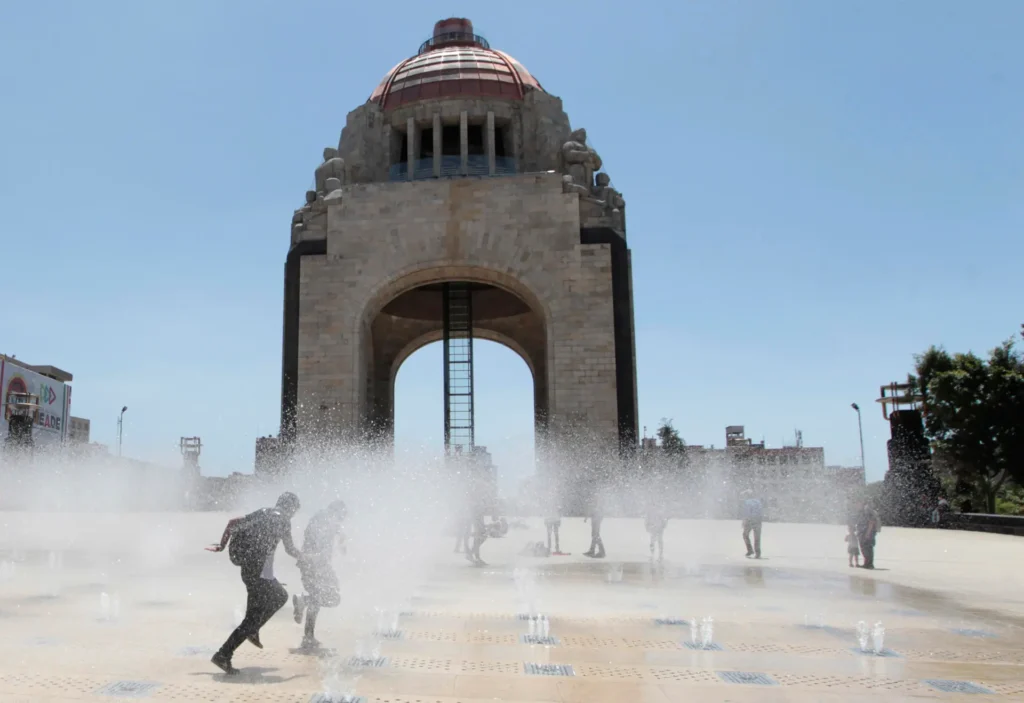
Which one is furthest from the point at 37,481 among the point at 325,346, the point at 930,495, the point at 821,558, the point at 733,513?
the point at 930,495

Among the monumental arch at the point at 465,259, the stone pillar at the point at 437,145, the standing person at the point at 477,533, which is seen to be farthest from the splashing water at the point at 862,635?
the stone pillar at the point at 437,145

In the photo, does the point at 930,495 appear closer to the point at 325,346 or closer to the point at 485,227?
the point at 485,227

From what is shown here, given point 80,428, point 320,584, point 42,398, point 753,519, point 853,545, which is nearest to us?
point 320,584

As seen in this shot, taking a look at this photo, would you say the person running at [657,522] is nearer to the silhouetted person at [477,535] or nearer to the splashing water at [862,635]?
the silhouetted person at [477,535]

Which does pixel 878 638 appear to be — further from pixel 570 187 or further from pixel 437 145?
pixel 437 145

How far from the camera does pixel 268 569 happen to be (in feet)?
18.8

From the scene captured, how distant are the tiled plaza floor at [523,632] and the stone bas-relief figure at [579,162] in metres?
16.1

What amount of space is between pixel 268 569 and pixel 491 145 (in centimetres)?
2274

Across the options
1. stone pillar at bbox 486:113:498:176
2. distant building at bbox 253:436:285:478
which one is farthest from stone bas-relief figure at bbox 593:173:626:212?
distant building at bbox 253:436:285:478

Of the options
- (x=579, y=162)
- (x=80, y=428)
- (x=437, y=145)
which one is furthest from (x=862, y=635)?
(x=80, y=428)

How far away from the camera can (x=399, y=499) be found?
63.4 feet

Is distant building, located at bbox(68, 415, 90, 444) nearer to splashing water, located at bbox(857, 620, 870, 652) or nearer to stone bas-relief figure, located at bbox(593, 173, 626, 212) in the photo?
stone bas-relief figure, located at bbox(593, 173, 626, 212)

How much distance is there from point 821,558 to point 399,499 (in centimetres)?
974

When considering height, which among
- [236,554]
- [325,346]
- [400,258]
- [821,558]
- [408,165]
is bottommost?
[821,558]
